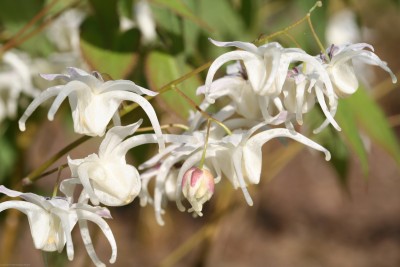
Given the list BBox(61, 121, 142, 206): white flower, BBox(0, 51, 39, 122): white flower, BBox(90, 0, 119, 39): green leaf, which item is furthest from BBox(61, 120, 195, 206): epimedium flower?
BBox(0, 51, 39, 122): white flower

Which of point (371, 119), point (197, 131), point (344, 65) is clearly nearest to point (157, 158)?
point (197, 131)

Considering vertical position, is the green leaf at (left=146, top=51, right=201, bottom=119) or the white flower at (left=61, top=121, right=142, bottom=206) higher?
the white flower at (left=61, top=121, right=142, bottom=206)

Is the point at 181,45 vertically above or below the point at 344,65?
below

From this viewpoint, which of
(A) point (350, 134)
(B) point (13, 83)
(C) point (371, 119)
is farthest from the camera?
(B) point (13, 83)

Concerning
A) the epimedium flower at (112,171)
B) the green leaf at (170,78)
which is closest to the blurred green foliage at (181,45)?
the green leaf at (170,78)

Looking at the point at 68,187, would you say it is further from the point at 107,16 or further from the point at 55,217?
the point at 107,16

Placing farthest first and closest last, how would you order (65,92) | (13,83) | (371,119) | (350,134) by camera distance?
(13,83), (371,119), (350,134), (65,92)

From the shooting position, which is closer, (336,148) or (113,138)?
(113,138)

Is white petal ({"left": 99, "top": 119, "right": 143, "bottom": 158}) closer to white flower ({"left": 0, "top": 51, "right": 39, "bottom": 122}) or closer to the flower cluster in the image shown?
the flower cluster
